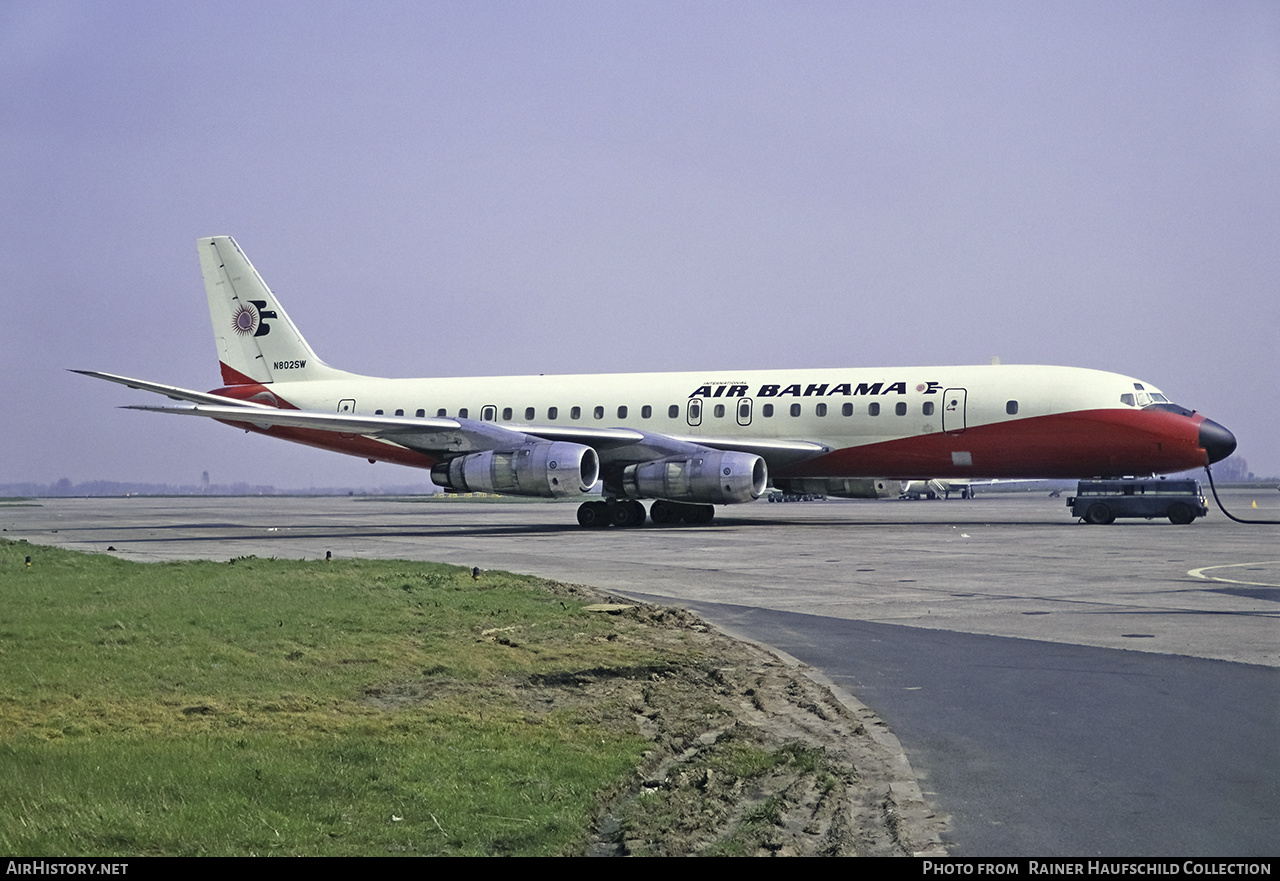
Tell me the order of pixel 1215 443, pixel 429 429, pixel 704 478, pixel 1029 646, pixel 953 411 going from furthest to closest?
pixel 429 429 < pixel 953 411 < pixel 704 478 < pixel 1215 443 < pixel 1029 646

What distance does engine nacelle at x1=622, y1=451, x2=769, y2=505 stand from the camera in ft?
99.0

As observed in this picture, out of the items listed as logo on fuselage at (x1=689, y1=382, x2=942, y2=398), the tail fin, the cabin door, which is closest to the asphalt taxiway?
the cabin door

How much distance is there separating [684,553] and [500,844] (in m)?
18.3

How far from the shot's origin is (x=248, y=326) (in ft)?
131

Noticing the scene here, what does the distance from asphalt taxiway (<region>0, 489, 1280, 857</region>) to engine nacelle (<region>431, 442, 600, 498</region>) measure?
268cm

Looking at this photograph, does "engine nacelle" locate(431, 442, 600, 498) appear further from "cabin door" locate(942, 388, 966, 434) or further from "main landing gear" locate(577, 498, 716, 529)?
"cabin door" locate(942, 388, 966, 434)

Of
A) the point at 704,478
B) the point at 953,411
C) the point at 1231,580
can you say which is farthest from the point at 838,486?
the point at 1231,580

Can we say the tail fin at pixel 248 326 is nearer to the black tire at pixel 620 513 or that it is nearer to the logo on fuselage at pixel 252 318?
the logo on fuselage at pixel 252 318

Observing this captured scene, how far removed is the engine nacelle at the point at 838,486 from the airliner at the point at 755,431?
5 cm

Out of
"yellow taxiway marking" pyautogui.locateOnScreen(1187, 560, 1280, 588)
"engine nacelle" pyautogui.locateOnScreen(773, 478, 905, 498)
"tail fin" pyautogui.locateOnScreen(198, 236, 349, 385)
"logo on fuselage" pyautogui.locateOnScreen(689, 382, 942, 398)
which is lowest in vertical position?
"yellow taxiway marking" pyautogui.locateOnScreen(1187, 560, 1280, 588)

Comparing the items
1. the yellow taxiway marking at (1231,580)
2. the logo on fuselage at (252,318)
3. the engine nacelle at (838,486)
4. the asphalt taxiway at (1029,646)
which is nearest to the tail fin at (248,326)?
the logo on fuselage at (252,318)

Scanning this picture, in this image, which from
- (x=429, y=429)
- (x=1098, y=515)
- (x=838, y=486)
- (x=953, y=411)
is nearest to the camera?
(x=953, y=411)

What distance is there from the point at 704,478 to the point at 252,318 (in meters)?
18.2

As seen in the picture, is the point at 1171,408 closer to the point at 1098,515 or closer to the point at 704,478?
the point at 1098,515
